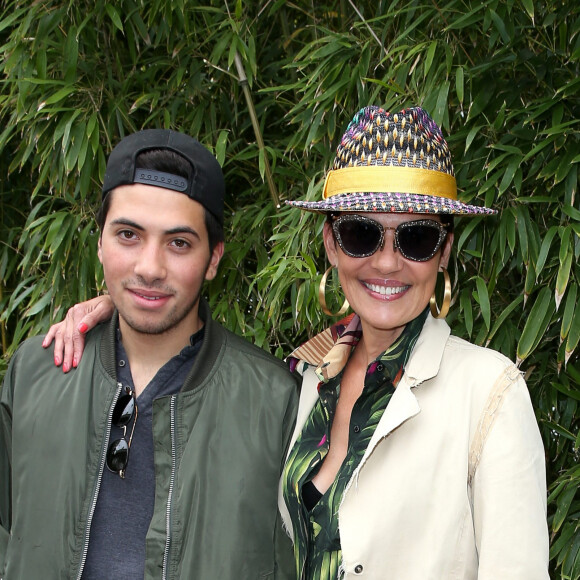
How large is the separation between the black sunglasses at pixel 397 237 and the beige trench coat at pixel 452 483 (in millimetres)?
227

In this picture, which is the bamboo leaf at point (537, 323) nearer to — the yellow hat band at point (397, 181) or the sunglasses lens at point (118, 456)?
the yellow hat band at point (397, 181)

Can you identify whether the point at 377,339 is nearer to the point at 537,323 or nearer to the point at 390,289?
the point at 390,289

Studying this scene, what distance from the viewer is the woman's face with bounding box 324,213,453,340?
169 centimetres

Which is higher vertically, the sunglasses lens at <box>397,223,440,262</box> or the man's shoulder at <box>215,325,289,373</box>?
the sunglasses lens at <box>397,223,440,262</box>

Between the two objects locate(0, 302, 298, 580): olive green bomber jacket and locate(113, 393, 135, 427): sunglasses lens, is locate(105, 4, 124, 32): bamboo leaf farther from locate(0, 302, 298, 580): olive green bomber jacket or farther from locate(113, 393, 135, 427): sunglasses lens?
locate(113, 393, 135, 427): sunglasses lens

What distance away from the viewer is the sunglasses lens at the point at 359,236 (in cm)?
168

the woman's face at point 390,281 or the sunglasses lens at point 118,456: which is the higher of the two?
the woman's face at point 390,281

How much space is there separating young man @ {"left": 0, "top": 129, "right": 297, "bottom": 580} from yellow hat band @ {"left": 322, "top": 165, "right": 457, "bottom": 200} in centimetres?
38

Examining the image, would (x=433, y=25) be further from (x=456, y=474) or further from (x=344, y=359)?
(x=456, y=474)

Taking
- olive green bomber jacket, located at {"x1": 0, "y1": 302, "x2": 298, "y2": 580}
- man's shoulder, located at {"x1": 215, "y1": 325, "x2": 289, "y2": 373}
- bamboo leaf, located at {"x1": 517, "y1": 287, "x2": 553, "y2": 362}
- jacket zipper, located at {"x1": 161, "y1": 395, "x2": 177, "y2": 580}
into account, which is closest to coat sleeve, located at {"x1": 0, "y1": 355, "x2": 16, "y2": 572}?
olive green bomber jacket, located at {"x1": 0, "y1": 302, "x2": 298, "y2": 580}

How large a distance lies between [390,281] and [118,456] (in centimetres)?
72

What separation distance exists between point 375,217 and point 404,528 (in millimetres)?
631

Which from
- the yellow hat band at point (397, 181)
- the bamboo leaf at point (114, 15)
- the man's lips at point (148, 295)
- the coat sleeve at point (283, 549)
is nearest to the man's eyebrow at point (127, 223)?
the man's lips at point (148, 295)

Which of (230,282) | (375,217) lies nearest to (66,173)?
(230,282)
